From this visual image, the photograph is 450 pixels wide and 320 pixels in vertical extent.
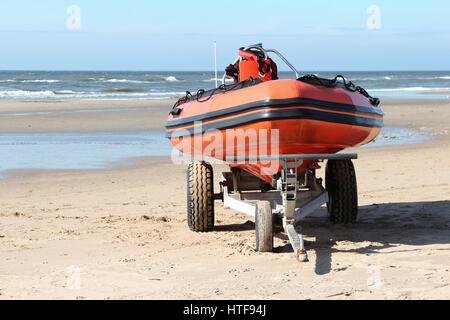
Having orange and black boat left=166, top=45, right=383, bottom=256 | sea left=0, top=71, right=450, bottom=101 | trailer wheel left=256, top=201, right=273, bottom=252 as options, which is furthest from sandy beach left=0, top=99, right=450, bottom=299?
sea left=0, top=71, right=450, bottom=101

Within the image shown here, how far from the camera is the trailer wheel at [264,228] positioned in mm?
6355

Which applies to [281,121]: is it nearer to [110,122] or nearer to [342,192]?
[342,192]

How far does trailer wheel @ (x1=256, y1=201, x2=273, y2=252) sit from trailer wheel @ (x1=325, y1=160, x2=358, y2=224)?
1.41m

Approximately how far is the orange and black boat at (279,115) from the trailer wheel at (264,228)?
0.51 m

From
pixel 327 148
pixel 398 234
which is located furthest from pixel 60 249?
pixel 398 234

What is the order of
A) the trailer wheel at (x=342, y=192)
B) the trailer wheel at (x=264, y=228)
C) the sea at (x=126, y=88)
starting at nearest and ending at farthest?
the trailer wheel at (x=264, y=228) < the trailer wheel at (x=342, y=192) < the sea at (x=126, y=88)

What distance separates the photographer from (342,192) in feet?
25.0

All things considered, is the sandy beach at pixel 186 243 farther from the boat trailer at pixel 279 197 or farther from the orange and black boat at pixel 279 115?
the orange and black boat at pixel 279 115

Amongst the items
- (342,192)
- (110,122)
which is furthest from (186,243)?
(110,122)

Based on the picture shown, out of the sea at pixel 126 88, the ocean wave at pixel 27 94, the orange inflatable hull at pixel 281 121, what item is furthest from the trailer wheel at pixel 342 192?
the ocean wave at pixel 27 94

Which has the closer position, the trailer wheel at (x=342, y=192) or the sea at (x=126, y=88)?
the trailer wheel at (x=342, y=192)

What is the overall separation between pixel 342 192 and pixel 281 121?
1.53 metres

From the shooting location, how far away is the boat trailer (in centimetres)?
638

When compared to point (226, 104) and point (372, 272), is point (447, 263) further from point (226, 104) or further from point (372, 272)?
point (226, 104)
